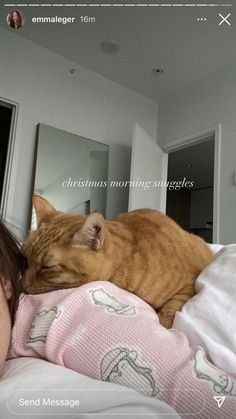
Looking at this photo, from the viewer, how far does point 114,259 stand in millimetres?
496

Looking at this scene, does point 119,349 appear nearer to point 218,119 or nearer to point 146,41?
point 146,41

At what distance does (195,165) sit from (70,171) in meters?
0.40

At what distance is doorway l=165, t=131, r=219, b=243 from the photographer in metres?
0.89

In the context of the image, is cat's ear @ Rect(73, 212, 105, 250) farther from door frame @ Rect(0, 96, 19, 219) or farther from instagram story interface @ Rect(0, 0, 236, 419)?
door frame @ Rect(0, 96, 19, 219)

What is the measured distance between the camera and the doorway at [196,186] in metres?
0.89

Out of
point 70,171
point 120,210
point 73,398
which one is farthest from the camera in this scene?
point 120,210

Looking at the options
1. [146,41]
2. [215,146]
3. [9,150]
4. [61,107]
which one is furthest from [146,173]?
[146,41]

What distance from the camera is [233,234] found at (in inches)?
46.6

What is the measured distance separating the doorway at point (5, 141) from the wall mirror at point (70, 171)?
11 centimetres

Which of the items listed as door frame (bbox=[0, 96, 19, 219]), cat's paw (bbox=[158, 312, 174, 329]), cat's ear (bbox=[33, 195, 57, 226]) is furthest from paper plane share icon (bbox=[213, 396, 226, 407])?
door frame (bbox=[0, 96, 19, 219])

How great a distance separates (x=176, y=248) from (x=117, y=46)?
0.50 metres

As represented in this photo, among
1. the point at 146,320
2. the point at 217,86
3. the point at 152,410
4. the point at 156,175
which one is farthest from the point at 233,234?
the point at 152,410

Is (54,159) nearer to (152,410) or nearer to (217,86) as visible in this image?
(217,86)

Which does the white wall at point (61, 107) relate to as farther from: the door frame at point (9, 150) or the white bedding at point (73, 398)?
the white bedding at point (73, 398)
